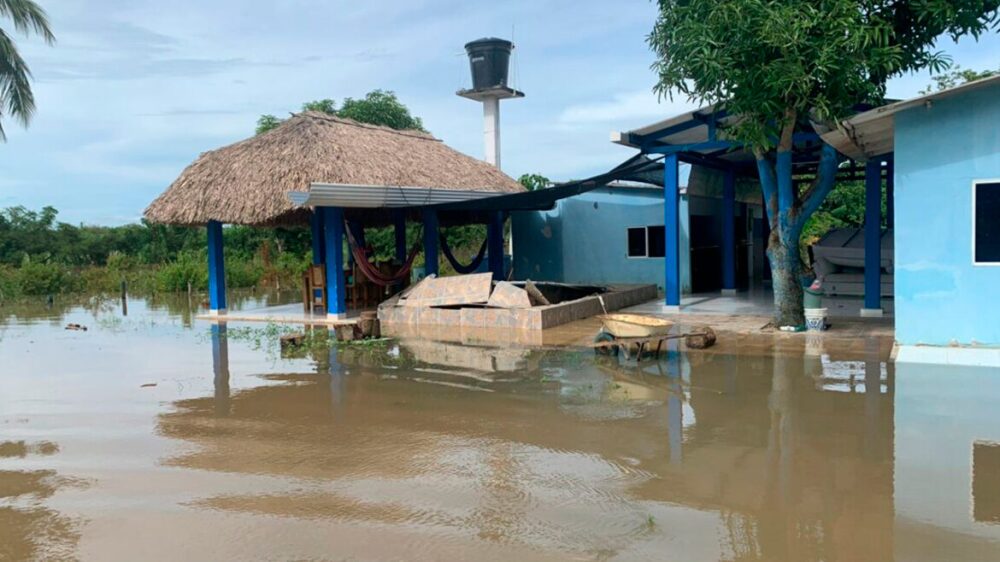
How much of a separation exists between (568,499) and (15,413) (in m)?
5.39

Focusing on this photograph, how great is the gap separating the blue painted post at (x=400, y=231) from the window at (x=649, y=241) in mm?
5028

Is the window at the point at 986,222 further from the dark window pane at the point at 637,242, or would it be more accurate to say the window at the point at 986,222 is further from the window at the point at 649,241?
the dark window pane at the point at 637,242

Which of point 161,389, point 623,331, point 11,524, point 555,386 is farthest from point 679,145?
point 11,524

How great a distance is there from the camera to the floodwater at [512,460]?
3717 millimetres

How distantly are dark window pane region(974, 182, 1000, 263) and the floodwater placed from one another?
1491 millimetres

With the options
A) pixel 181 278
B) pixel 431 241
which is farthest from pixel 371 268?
pixel 181 278

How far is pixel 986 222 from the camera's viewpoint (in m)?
7.97

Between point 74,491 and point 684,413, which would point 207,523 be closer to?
point 74,491

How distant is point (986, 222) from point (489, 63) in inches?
663

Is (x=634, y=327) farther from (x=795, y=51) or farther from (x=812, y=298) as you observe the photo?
(x=795, y=51)

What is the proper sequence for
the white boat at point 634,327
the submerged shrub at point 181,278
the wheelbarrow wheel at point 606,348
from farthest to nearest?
the submerged shrub at point 181,278 < the wheelbarrow wheel at point 606,348 < the white boat at point 634,327

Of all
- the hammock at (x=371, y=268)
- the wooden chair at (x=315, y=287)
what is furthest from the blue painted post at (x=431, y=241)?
the wooden chair at (x=315, y=287)

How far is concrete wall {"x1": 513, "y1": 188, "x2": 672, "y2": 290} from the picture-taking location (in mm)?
16484

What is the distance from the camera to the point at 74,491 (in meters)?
4.64
